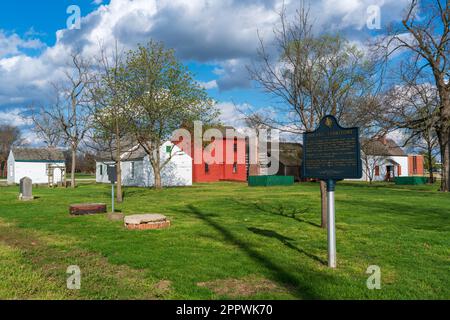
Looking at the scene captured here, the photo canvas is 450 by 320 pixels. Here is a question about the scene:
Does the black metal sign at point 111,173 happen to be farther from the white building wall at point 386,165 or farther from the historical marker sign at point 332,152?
the white building wall at point 386,165

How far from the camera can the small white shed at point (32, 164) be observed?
44531mm

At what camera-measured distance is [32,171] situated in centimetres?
4522

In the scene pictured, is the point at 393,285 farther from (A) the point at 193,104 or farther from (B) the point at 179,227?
(A) the point at 193,104

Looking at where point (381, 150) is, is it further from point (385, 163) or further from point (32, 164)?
point (32, 164)

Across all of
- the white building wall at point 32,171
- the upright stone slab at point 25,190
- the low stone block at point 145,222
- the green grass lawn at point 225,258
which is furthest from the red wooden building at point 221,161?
the green grass lawn at point 225,258

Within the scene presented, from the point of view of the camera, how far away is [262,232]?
10.2 m

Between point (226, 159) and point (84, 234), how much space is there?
3924 centimetres

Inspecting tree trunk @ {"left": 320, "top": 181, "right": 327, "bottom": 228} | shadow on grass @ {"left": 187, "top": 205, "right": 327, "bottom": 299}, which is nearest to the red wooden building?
tree trunk @ {"left": 320, "top": 181, "right": 327, "bottom": 228}

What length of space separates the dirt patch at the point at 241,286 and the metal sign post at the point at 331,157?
1.53 metres

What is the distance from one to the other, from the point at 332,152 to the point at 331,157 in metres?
0.10

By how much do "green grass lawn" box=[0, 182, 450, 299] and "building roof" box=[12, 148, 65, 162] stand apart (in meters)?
36.6

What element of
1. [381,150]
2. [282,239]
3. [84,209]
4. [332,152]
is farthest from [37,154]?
[381,150]

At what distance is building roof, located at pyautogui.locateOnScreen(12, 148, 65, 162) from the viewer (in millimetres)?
45344

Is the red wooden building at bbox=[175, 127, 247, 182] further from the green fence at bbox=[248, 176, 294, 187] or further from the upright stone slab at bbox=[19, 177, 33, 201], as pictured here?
the upright stone slab at bbox=[19, 177, 33, 201]
